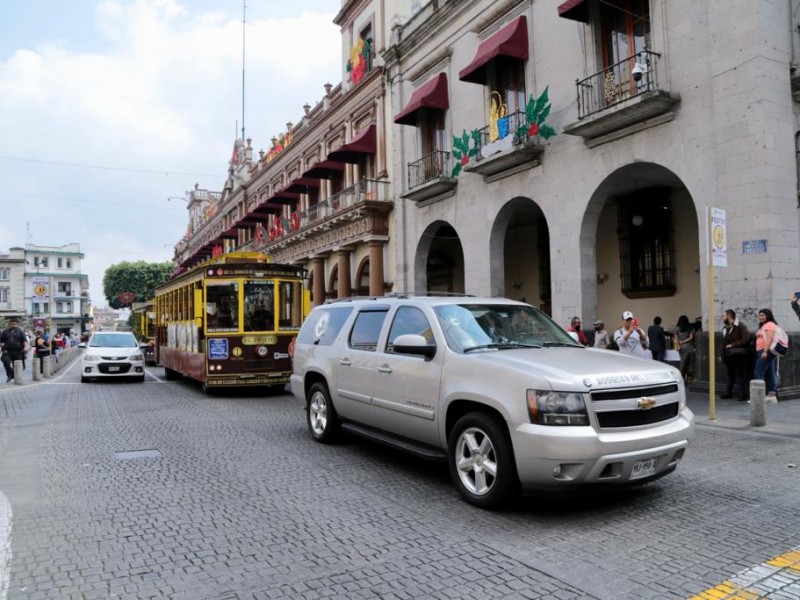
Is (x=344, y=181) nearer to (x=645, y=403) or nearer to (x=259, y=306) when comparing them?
(x=259, y=306)

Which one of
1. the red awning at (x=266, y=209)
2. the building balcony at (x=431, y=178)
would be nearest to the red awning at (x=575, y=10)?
the building balcony at (x=431, y=178)

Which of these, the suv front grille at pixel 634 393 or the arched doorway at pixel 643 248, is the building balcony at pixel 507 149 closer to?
the arched doorway at pixel 643 248

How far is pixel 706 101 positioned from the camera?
11672 mm

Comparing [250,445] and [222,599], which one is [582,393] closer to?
[222,599]

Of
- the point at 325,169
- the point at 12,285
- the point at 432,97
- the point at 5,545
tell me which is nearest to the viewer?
the point at 5,545

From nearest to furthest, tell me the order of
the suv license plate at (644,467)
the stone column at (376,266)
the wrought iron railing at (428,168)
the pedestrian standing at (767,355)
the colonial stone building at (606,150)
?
the suv license plate at (644,467), the pedestrian standing at (767,355), the colonial stone building at (606,150), the wrought iron railing at (428,168), the stone column at (376,266)

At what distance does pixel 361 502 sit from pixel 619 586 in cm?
243

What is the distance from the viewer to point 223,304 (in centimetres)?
1385

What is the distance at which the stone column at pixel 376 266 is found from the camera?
23003 millimetres

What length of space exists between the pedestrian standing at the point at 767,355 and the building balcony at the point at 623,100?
4.65 m

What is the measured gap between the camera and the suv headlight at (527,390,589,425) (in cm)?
463

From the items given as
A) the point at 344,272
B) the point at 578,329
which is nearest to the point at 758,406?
the point at 578,329

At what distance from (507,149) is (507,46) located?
2.69 meters

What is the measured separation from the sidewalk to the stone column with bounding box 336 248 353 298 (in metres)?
16.2
